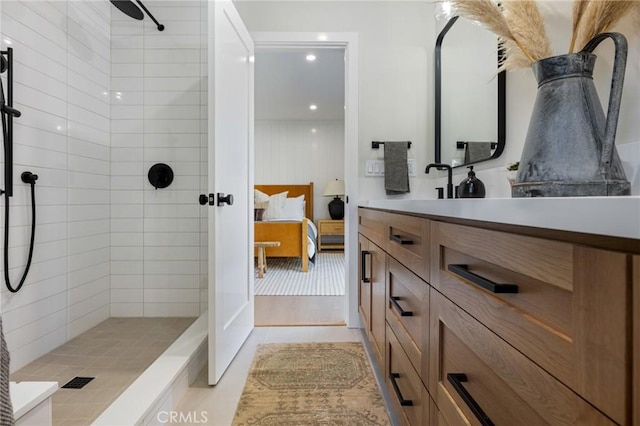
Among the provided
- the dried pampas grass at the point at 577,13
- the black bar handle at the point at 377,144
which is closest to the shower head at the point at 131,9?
the black bar handle at the point at 377,144

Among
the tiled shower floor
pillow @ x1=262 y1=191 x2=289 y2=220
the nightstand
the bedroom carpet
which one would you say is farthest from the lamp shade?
the tiled shower floor

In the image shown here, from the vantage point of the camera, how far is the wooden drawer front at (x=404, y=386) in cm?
83

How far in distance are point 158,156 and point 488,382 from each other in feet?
7.65

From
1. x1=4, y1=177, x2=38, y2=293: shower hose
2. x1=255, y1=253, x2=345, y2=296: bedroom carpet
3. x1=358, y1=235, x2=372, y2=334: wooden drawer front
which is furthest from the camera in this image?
x1=255, y1=253, x2=345, y2=296: bedroom carpet

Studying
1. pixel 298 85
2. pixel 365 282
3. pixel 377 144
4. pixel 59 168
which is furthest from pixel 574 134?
pixel 298 85

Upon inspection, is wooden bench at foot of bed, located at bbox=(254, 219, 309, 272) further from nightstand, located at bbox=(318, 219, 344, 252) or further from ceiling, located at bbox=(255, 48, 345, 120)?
ceiling, located at bbox=(255, 48, 345, 120)

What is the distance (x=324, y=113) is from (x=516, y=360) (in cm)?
532

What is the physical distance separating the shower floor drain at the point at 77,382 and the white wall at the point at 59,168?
37 centimetres

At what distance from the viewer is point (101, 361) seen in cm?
160

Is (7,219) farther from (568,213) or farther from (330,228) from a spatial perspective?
(330,228)

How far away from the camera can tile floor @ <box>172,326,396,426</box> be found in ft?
4.18

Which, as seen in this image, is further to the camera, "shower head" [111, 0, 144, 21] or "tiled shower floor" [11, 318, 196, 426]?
"shower head" [111, 0, 144, 21]

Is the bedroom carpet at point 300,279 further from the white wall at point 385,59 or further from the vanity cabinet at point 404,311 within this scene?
the vanity cabinet at point 404,311
